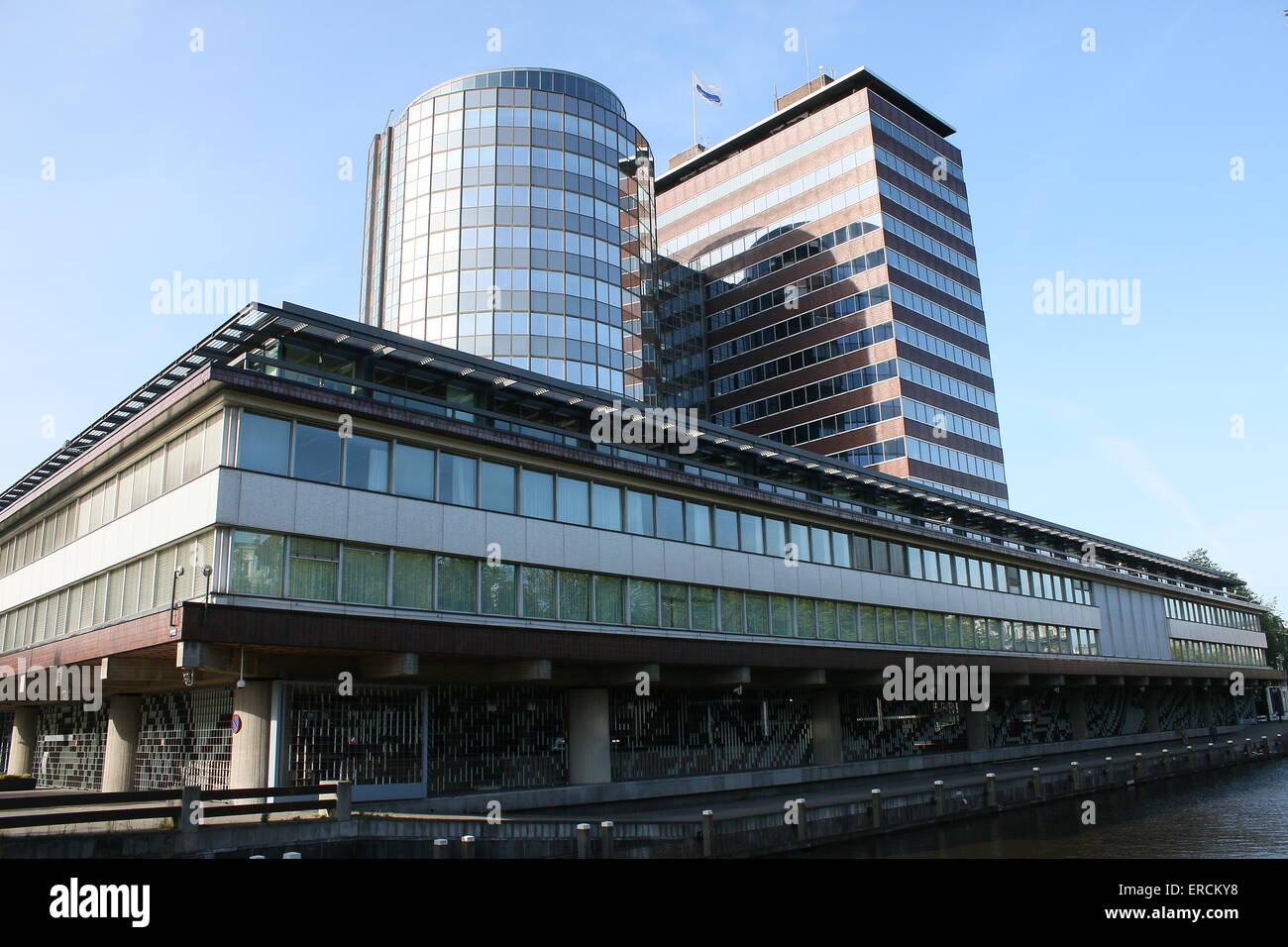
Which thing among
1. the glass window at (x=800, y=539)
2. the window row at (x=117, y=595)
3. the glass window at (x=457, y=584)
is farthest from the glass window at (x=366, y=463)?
the glass window at (x=800, y=539)

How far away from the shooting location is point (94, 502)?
29109 millimetres

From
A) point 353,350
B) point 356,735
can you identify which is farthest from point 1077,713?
point 353,350

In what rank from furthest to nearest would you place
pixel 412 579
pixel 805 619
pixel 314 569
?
pixel 805 619 < pixel 412 579 < pixel 314 569

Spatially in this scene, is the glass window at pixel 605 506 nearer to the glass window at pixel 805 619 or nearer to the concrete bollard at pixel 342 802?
the glass window at pixel 805 619

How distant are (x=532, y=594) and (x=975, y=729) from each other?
93.0 ft

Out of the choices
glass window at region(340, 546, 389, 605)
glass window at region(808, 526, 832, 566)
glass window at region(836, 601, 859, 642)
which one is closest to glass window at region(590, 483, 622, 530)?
glass window at region(340, 546, 389, 605)

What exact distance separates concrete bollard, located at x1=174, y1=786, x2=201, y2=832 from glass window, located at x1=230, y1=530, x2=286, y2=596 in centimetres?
520

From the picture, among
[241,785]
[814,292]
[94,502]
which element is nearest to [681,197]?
[814,292]

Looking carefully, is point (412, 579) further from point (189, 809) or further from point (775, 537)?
point (775, 537)

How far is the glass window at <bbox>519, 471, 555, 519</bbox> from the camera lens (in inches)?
1094

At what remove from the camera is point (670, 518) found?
32094 mm

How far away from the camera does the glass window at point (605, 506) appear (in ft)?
97.5

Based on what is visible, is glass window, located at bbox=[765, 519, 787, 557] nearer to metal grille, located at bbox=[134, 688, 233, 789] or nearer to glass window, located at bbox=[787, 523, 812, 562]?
glass window, located at bbox=[787, 523, 812, 562]
